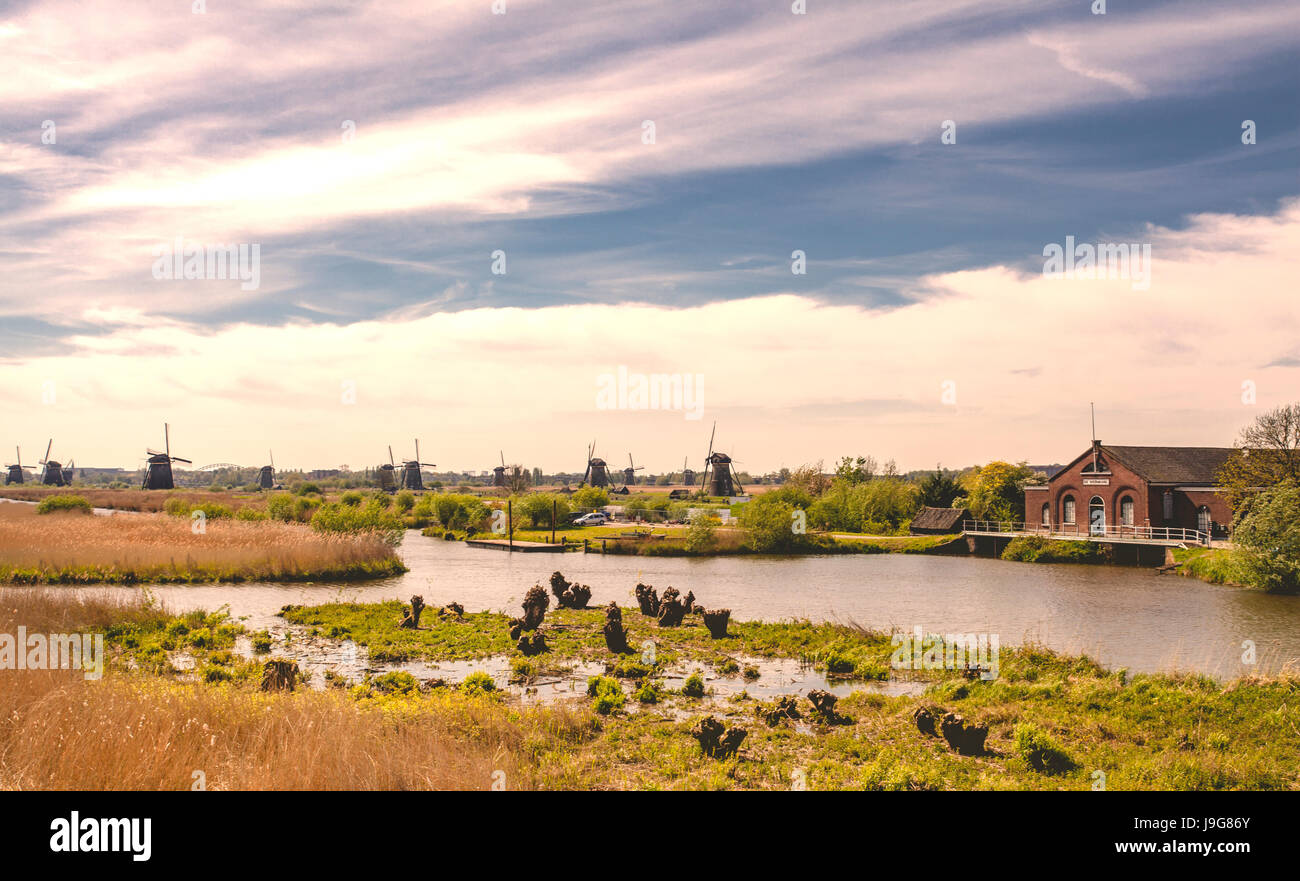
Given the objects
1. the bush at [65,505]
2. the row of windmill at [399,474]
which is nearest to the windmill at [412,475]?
the row of windmill at [399,474]

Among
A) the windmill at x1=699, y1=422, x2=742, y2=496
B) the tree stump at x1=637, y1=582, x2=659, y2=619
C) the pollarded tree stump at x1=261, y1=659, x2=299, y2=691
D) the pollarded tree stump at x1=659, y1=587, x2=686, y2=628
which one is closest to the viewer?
the pollarded tree stump at x1=261, y1=659, x2=299, y2=691

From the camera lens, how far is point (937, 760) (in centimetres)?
1255

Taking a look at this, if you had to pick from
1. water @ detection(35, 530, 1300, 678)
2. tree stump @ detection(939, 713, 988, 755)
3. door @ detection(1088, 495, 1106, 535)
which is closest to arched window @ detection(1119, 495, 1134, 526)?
door @ detection(1088, 495, 1106, 535)

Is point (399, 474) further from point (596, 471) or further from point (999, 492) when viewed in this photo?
point (999, 492)

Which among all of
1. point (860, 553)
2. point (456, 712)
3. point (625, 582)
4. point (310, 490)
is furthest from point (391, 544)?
point (310, 490)

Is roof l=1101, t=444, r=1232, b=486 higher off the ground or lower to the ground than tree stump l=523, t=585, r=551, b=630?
higher

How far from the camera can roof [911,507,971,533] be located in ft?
220

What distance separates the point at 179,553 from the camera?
38.5 meters

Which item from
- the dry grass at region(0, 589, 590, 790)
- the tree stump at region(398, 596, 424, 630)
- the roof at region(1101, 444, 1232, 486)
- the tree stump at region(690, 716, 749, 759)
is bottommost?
the tree stump at region(398, 596, 424, 630)

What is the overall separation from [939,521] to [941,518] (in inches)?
13.3

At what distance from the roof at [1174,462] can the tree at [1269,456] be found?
5.41 metres

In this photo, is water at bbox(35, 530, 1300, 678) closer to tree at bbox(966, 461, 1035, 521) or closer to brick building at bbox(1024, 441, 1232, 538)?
brick building at bbox(1024, 441, 1232, 538)

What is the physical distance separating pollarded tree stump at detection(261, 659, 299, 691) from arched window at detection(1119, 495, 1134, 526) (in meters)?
56.5
